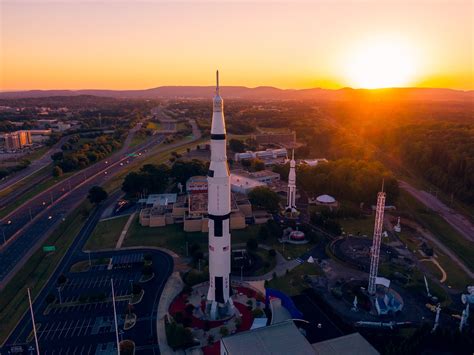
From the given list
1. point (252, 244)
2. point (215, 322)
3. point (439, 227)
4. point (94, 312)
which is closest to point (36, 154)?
point (94, 312)

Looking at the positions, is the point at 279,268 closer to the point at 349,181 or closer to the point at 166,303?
the point at 166,303

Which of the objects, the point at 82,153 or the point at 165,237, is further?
the point at 82,153

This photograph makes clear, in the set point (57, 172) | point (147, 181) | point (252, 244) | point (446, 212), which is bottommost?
point (446, 212)

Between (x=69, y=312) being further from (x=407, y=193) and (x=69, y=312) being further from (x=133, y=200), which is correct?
(x=407, y=193)

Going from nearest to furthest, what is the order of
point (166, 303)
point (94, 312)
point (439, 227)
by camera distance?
point (94, 312), point (166, 303), point (439, 227)

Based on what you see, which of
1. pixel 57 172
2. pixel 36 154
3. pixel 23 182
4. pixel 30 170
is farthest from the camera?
pixel 36 154

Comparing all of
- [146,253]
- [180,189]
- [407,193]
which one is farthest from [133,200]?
[407,193]

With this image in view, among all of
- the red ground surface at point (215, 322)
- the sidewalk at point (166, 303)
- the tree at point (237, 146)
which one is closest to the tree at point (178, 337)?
the sidewalk at point (166, 303)
